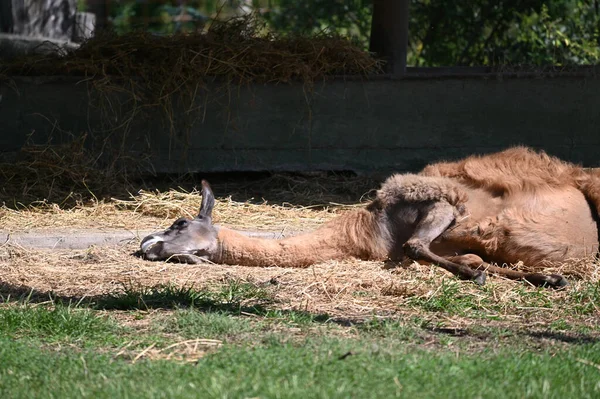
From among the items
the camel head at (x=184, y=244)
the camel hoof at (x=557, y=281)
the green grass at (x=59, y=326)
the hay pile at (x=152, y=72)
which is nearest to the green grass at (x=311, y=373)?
the green grass at (x=59, y=326)

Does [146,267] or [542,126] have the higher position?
[542,126]

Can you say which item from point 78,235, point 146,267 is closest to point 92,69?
point 78,235

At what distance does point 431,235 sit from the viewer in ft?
24.2

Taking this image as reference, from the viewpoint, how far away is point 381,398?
158 inches

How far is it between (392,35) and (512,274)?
462 centimetres

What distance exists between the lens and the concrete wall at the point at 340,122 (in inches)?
403

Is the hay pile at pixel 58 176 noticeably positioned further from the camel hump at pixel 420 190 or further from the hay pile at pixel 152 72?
the camel hump at pixel 420 190

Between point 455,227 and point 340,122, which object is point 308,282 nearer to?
point 455,227

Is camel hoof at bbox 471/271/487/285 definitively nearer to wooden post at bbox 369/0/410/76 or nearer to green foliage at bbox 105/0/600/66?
wooden post at bbox 369/0/410/76

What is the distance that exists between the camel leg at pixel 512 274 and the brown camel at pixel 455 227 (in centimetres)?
1

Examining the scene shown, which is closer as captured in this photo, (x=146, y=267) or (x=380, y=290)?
(x=380, y=290)

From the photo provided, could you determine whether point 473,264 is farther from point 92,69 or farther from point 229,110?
point 92,69

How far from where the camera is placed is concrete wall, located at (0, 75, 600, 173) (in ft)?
33.6

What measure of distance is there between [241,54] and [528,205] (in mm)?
4054
